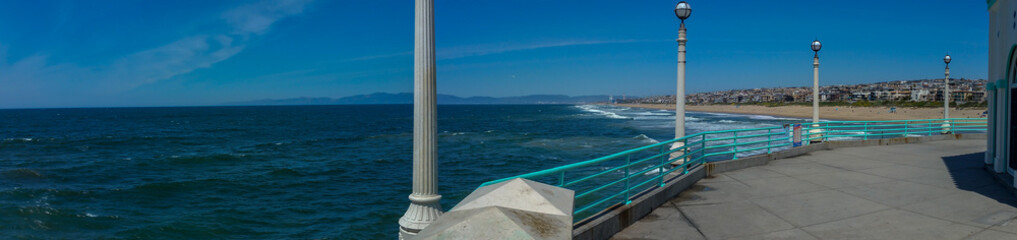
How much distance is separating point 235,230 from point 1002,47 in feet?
57.5

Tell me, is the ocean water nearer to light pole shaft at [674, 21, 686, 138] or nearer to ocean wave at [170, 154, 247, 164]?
ocean wave at [170, 154, 247, 164]

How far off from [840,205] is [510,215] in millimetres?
6102

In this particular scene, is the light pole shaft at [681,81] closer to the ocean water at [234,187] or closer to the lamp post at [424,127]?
the lamp post at [424,127]

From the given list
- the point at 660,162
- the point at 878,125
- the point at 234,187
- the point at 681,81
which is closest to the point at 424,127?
the point at 660,162

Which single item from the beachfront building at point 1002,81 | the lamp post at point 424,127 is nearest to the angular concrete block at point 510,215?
the lamp post at point 424,127

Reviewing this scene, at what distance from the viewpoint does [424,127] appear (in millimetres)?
5074

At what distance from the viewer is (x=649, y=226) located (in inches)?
249

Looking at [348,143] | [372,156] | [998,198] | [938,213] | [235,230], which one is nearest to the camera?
[938,213]

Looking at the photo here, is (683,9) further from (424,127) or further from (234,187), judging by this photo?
(234,187)

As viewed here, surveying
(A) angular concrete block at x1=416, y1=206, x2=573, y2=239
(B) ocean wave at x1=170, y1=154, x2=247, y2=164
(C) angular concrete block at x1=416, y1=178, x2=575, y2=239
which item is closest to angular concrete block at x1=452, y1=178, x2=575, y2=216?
(C) angular concrete block at x1=416, y1=178, x2=575, y2=239

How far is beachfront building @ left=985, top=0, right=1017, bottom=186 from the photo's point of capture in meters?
8.25

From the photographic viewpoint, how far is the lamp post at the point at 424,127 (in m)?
4.98

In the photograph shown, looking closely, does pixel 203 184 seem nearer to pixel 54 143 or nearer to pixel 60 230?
pixel 60 230

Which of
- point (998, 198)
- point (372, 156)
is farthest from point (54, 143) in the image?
point (998, 198)
